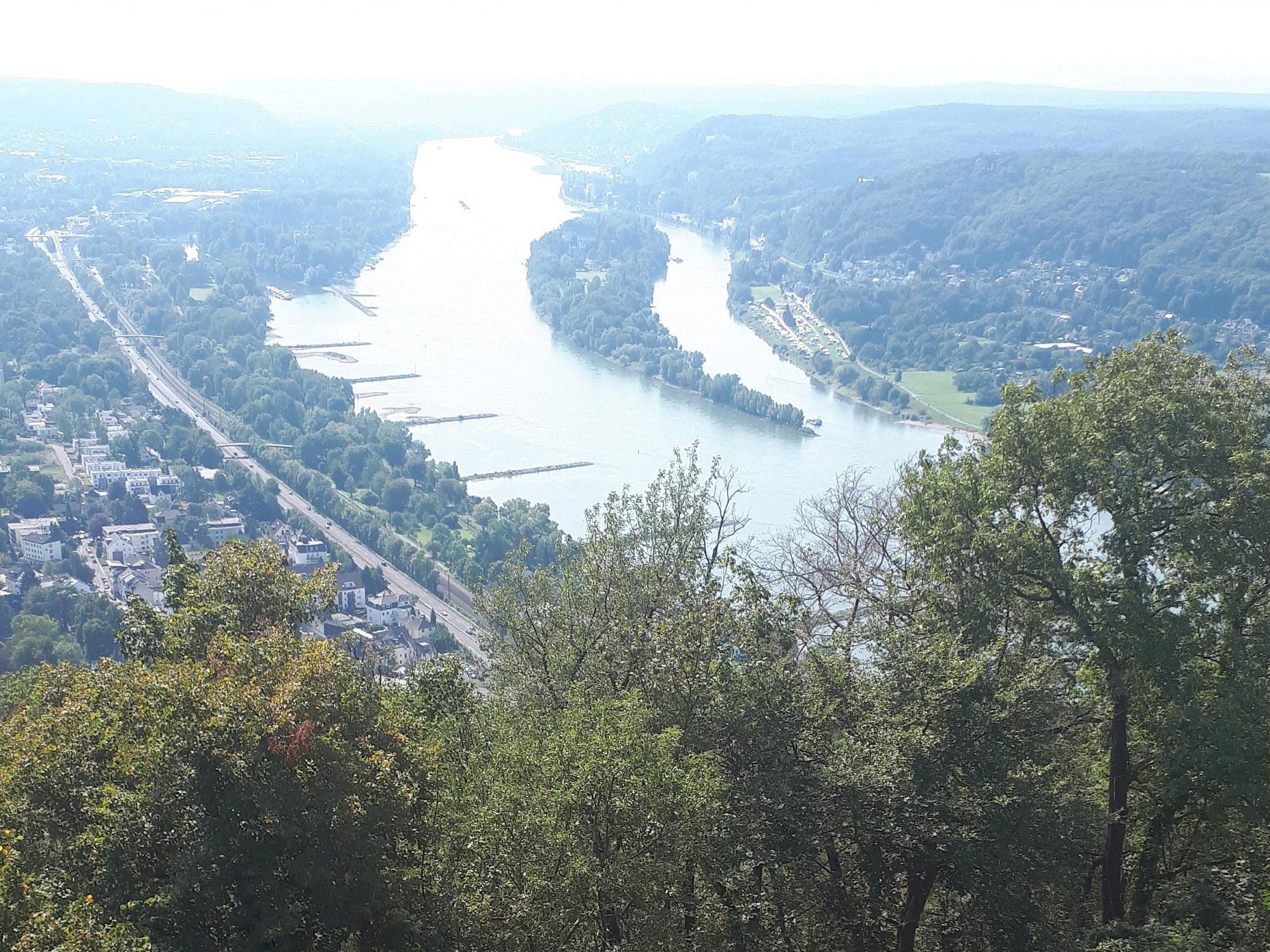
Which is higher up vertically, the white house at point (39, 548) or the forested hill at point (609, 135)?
the forested hill at point (609, 135)

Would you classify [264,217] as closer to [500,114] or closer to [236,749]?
[236,749]

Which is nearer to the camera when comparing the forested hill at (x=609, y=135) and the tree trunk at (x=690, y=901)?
the tree trunk at (x=690, y=901)

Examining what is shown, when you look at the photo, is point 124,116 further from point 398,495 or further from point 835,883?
point 835,883

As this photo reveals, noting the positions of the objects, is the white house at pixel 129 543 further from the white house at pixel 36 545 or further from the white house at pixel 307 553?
the white house at pixel 307 553

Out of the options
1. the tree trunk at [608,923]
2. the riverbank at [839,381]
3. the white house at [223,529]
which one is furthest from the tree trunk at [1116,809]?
the riverbank at [839,381]

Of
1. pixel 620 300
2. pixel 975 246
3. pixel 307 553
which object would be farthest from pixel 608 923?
pixel 975 246

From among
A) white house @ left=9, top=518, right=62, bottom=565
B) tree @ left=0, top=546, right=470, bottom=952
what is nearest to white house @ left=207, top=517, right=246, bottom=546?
white house @ left=9, top=518, right=62, bottom=565
